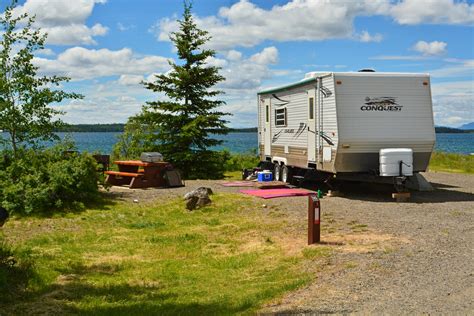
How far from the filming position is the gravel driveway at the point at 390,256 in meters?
5.78

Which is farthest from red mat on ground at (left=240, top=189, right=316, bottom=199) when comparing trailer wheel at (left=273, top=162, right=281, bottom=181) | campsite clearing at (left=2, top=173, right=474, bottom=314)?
trailer wheel at (left=273, top=162, right=281, bottom=181)

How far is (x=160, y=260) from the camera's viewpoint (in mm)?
9078

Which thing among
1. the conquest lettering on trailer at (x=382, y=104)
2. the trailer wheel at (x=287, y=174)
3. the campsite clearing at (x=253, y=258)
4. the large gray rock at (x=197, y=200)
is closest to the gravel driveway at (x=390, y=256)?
the campsite clearing at (x=253, y=258)

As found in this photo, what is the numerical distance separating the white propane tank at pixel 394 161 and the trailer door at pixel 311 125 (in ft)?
6.93

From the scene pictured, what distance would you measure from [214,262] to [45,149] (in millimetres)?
8763

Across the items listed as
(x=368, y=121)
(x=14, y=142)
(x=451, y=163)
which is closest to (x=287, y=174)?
(x=368, y=121)

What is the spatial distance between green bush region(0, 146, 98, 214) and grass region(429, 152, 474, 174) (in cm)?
1651

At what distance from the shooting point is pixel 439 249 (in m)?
8.25

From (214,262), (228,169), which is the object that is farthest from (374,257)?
(228,169)

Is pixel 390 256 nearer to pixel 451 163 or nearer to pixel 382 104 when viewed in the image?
pixel 382 104

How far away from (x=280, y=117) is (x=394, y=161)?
5323 millimetres

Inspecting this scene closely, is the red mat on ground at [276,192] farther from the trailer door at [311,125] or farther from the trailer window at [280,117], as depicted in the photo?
the trailer window at [280,117]

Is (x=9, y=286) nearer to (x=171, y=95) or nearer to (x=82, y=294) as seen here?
(x=82, y=294)

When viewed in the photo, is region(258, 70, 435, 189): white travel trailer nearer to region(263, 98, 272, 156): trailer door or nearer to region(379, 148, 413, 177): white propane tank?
region(379, 148, 413, 177): white propane tank
